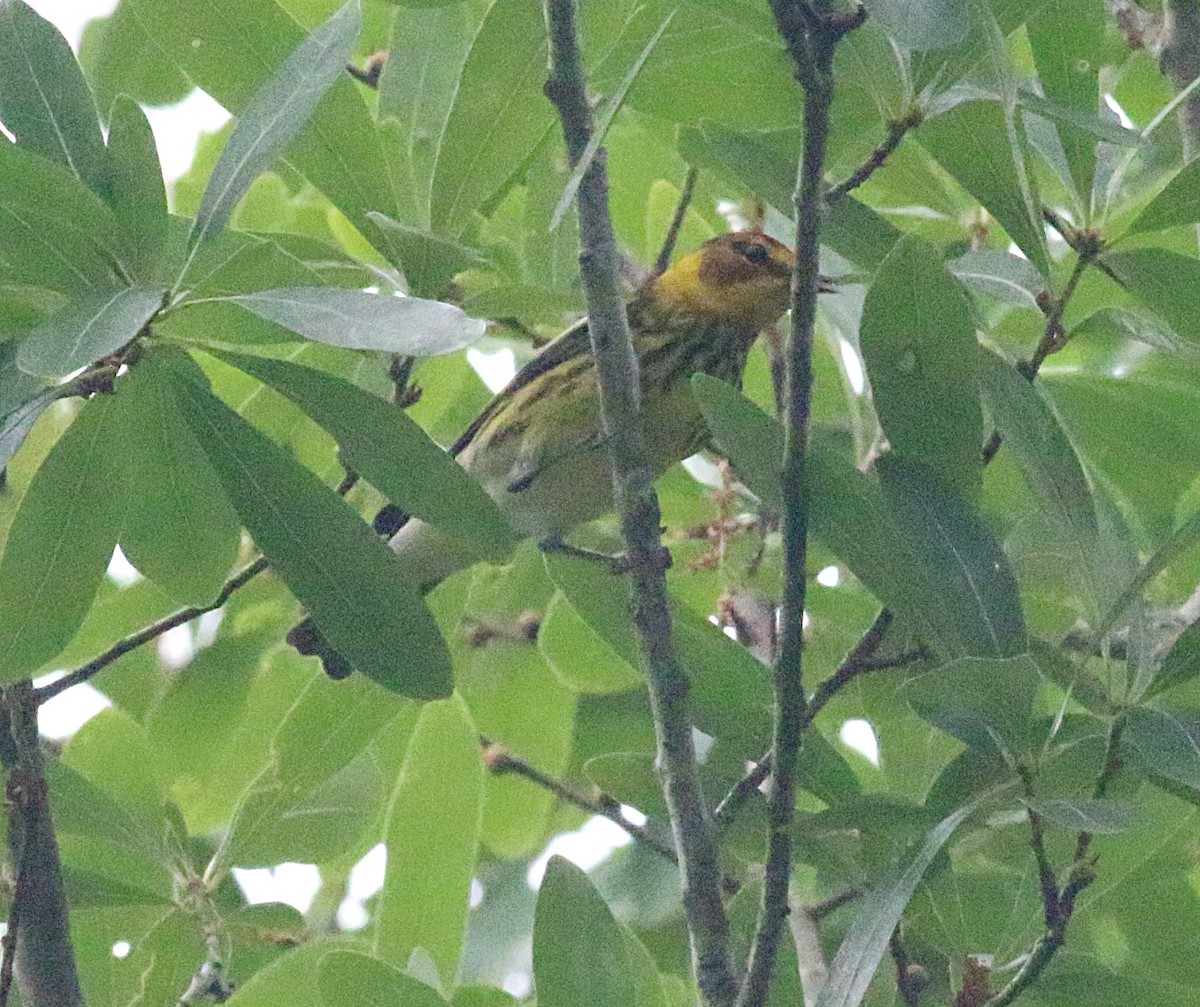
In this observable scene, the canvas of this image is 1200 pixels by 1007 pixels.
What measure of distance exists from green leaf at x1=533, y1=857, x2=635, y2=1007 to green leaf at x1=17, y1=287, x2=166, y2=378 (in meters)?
0.86

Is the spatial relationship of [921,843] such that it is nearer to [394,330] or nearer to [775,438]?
[775,438]

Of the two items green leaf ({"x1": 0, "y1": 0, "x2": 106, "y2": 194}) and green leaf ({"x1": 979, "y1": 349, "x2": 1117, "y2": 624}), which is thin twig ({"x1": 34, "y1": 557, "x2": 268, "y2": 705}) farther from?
green leaf ({"x1": 979, "y1": 349, "x2": 1117, "y2": 624})

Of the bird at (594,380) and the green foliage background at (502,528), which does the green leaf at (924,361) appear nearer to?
the green foliage background at (502,528)

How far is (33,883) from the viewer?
229 cm

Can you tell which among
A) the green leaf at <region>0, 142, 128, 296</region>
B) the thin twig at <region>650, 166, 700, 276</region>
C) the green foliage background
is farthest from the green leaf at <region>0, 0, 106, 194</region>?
the thin twig at <region>650, 166, 700, 276</region>

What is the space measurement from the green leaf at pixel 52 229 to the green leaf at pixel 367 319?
7.4 inches

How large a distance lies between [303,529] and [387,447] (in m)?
0.17

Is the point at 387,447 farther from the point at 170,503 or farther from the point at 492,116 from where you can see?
the point at 492,116

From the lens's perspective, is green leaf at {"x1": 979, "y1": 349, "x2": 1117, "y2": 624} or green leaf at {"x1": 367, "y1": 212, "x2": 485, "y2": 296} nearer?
green leaf at {"x1": 979, "y1": 349, "x2": 1117, "y2": 624}

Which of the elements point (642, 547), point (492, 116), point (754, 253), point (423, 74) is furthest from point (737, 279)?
point (642, 547)

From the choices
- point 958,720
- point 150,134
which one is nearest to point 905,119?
point 958,720

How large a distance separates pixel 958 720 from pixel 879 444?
105 centimetres

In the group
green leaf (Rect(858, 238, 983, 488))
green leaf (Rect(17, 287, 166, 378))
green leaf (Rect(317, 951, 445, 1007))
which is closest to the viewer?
green leaf (Rect(17, 287, 166, 378))

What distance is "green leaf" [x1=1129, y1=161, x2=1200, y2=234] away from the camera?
2150 millimetres
